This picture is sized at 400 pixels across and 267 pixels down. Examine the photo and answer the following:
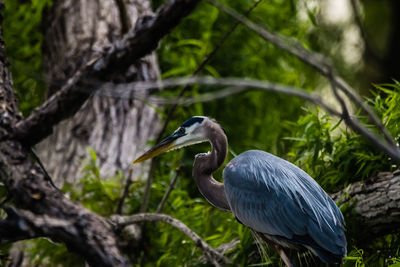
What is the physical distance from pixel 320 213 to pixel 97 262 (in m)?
0.92

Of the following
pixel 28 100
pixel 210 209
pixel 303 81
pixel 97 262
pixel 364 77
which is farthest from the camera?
pixel 364 77

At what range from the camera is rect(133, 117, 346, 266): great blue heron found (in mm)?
1926

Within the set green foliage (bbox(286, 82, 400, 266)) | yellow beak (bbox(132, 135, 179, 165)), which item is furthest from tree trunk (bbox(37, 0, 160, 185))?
green foliage (bbox(286, 82, 400, 266))

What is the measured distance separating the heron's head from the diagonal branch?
1.57 feet

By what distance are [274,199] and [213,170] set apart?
0.99 feet

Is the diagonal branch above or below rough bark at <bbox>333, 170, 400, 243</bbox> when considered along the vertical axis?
above

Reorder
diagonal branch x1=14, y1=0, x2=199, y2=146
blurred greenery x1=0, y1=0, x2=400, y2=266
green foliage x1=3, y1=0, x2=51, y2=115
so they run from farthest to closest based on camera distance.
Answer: green foliage x1=3, y1=0, x2=51, y2=115
blurred greenery x1=0, y1=0, x2=400, y2=266
diagonal branch x1=14, y1=0, x2=199, y2=146

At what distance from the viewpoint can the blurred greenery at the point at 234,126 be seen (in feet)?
7.65

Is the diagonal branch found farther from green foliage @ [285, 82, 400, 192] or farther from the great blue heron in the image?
Result: green foliage @ [285, 82, 400, 192]

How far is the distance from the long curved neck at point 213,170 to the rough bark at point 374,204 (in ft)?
1.63

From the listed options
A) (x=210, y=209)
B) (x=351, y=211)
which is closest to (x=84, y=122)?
(x=210, y=209)

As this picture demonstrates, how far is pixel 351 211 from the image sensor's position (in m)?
2.16

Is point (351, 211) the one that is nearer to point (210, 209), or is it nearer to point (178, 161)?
point (210, 209)

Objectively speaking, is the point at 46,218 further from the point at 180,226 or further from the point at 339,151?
the point at 339,151
